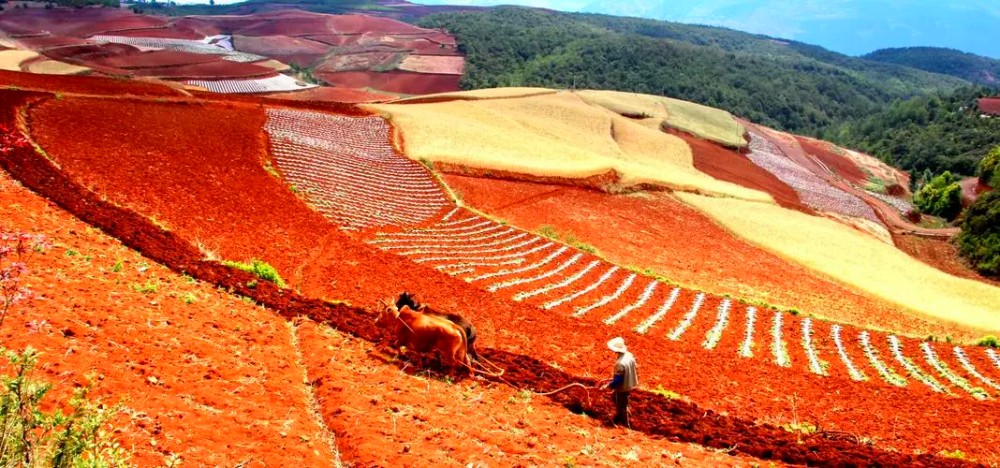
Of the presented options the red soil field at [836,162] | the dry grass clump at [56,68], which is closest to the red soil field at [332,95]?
the dry grass clump at [56,68]

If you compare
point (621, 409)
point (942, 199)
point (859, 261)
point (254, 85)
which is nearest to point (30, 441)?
point (621, 409)

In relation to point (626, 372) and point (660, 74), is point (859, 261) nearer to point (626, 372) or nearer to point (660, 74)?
point (626, 372)

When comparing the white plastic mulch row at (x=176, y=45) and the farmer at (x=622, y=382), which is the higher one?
the white plastic mulch row at (x=176, y=45)

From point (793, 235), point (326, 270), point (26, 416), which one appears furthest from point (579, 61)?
point (26, 416)

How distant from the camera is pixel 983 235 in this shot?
44438mm

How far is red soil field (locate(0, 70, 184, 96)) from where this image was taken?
2945 centimetres

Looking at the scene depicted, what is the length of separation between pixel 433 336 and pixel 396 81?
97.8 metres

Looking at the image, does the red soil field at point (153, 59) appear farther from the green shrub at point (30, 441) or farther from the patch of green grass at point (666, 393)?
the green shrub at point (30, 441)

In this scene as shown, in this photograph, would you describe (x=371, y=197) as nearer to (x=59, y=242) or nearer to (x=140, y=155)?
(x=140, y=155)

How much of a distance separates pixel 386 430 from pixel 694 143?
63.7 meters

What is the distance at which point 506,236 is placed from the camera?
24.1 meters

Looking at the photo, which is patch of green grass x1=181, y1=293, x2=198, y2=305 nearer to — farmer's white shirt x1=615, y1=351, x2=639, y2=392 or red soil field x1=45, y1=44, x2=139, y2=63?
farmer's white shirt x1=615, y1=351, x2=639, y2=392

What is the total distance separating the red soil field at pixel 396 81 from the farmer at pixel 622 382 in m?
93.3

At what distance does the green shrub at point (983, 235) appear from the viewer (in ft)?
137
